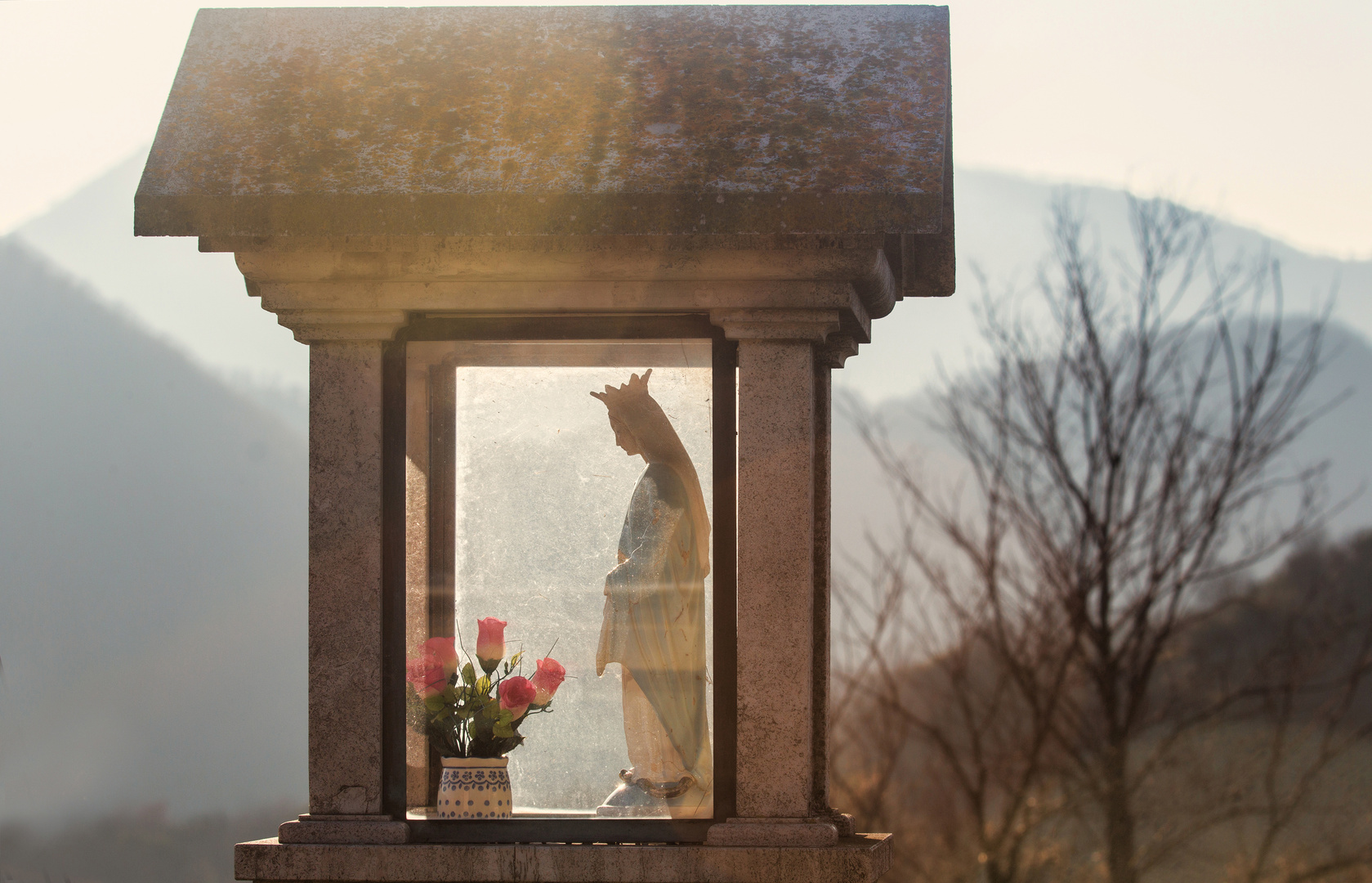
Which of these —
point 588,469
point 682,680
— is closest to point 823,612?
point 682,680

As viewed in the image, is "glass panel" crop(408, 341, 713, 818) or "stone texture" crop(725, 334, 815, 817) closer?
"stone texture" crop(725, 334, 815, 817)

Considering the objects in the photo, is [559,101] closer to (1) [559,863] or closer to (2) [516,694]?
(2) [516,694]

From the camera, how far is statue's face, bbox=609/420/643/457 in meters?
6.09

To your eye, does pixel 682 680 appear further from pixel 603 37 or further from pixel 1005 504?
pixel 1005 504

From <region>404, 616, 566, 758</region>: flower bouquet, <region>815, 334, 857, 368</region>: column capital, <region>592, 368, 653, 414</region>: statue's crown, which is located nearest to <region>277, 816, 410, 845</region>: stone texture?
<region>404, 616, 566, 758</region>: flower bouquet

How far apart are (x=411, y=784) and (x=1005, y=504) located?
682 centimetres

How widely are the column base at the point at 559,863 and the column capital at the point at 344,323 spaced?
1.87m

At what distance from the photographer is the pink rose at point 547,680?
5.78 metres

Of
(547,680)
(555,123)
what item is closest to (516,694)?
(547,680)

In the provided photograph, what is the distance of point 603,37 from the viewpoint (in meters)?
6.00

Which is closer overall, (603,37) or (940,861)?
(603,37)

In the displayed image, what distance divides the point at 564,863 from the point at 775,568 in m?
1.30

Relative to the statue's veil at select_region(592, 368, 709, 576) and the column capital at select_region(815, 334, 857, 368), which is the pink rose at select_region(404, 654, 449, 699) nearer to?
the statue's veil at select_region(592, 368, 709, 576)

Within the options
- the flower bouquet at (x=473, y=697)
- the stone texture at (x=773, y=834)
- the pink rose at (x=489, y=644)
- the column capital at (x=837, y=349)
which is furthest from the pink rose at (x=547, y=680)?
the column capital at (x=837, y=349)
